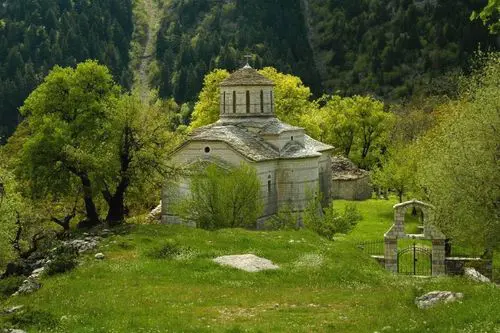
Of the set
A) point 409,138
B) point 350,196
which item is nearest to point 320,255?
point 350,196

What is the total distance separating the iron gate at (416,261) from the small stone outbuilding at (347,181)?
93.0 feet

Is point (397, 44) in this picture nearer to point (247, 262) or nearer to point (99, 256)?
point (247, 262)

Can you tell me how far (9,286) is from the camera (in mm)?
22859

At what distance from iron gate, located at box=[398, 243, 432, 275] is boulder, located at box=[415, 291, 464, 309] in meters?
14.4

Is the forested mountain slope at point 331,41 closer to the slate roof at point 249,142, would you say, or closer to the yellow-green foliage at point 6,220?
the slate roof at point 249,142

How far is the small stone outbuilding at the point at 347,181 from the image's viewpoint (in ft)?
219

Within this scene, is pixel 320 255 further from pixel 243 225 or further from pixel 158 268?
pixel 243 225

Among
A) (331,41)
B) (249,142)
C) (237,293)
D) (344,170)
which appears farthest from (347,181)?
(331,41)

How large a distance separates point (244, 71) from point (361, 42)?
3896 inches

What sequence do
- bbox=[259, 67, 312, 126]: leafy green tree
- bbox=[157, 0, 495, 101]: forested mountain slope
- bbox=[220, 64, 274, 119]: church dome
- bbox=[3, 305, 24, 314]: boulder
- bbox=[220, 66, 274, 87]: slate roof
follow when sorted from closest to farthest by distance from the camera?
bbox=[3, 305, 24, 314]: boulder < bbox=[220, 66, 274, 87]: slate roof < bbox=[220, 64, 274, 119]: church dome < bbox=[259, 67, 312, 126]: leafy green tree < bbox=[157, 0, 495, 101]: forested mountain slope

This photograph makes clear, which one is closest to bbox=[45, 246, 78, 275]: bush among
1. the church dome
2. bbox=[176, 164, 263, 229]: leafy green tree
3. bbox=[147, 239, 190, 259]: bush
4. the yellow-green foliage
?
bbox=[147, 239, 190, 259]: bush

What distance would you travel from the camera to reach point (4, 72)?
148875mm

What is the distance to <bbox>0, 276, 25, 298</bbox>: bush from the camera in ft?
73.5

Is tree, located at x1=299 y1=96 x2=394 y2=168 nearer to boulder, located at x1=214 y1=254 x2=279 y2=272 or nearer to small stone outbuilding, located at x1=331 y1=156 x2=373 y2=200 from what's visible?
small stone outbuilding, located at x1=331 y1=156 x2=373 y2=200
